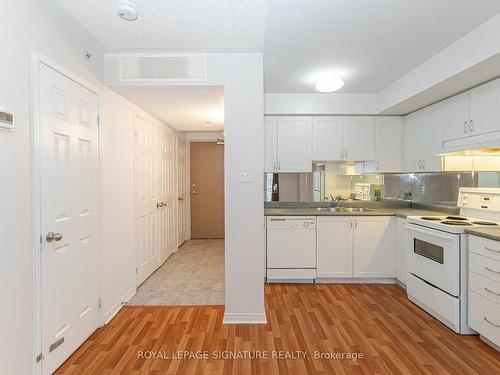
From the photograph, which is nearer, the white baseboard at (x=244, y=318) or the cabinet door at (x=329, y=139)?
the white baseboard at (x=244, y=318)

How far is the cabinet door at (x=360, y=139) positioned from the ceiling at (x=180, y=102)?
1.73 m

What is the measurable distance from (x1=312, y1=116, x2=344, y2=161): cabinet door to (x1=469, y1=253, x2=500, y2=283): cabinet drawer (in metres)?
1.99

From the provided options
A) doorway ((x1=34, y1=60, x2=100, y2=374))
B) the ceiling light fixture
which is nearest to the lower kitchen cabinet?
the ceiling light fixture

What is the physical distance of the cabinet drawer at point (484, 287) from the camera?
210 centimetres

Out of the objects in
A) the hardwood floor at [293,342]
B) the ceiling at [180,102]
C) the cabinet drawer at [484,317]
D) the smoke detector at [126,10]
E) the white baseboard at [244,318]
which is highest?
the smoke detector at [126,10]

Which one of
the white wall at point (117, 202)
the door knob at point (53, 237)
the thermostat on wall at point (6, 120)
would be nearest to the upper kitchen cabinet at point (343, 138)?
the white wall at point (117, 202)

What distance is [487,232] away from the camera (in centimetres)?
221

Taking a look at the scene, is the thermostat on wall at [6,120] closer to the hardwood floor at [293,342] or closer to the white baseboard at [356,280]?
the hardwood floor at [293,342]

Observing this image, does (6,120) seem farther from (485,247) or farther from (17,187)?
(485,247)

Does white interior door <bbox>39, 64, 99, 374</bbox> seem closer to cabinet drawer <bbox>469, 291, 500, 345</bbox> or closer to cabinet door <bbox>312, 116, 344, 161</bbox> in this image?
cabinet door <bbox>312, 116, 344, 161</bbox>

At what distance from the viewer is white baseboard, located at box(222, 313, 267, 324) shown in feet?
8.59

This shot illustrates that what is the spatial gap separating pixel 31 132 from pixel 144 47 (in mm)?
1241

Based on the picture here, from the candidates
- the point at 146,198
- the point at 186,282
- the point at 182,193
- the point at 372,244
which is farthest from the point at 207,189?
the point at 372,244

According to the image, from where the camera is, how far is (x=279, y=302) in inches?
120
